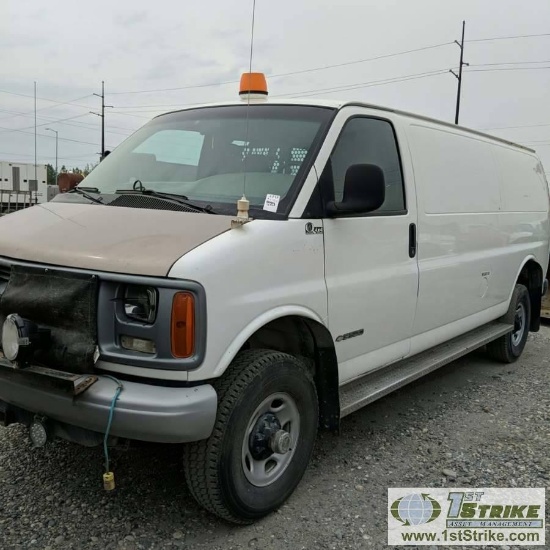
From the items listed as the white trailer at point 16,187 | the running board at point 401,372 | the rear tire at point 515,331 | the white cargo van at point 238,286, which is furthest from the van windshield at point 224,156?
the white trailer at point 16,187

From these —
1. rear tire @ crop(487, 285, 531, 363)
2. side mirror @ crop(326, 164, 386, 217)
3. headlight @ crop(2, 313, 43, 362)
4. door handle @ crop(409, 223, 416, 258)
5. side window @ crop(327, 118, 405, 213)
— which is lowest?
rear tire @ crop(487, 285, 531, 363)

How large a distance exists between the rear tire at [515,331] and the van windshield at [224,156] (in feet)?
12.0

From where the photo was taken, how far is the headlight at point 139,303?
8.41 ft

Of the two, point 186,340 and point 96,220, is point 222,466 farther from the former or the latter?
point 96,220

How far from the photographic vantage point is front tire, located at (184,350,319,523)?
8.84 feet

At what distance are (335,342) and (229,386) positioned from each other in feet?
3.01

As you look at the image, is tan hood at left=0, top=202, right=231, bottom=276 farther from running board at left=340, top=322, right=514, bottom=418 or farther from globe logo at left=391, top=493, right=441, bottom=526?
globe logo at left=391, top=493, right=441, bottom=526

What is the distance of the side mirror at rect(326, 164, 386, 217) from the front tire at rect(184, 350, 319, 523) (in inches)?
36.5

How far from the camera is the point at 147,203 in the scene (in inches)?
125

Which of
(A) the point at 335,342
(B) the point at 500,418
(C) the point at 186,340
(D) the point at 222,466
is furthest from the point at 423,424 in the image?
(C) the point at 186,340

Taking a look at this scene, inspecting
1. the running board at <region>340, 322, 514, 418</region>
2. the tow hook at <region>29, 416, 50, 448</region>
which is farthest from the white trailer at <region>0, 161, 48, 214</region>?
the tow hook at <region>29, 416, 50, 448</region>

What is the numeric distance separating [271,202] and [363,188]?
0.52 metres

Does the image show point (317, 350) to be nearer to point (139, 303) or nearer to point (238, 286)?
point (238, 286)

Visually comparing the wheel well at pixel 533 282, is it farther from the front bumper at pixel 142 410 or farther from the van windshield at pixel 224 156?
the front bumper at pixel 142 410
